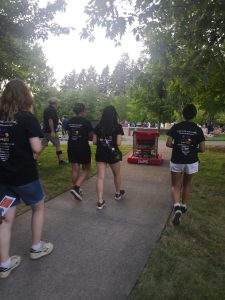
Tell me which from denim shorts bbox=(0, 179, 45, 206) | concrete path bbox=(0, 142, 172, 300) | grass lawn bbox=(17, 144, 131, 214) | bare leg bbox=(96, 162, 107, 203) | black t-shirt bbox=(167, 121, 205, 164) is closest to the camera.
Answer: concrete path bbox=(0, 142, 172, 300)

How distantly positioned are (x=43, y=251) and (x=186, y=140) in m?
2.69

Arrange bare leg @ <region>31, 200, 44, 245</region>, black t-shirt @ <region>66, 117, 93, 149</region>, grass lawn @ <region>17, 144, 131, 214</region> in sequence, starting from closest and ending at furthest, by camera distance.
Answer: bare leg @ <region>31, 200, 44, 245</region>, black t-shirt @ <region>66, 117, 93, 149</region>, grass lawn @ <region>17, 144, 131, 214</region>

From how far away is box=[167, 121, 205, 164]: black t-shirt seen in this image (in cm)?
470

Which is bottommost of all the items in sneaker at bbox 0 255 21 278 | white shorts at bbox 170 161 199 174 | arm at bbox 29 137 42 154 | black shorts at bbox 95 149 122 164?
sneaker at bbox 0 255 21 278

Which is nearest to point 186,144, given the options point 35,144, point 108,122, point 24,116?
point 108,122

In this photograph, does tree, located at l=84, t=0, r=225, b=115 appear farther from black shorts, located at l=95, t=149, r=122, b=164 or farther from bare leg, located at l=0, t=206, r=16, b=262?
bare leg, located at l=0, t=206, r=16, b=262

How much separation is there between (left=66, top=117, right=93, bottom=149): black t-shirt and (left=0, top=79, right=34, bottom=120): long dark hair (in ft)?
8.11

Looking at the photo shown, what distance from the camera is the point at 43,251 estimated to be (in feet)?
11.4

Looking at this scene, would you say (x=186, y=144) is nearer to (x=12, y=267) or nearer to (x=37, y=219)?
(x=37, y=219)

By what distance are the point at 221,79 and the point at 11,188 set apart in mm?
8043

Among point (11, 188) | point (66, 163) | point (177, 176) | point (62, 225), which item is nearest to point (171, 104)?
point (66, 163)

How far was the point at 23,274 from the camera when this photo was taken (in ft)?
10.2

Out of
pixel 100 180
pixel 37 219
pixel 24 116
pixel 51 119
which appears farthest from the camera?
pixel 51 119

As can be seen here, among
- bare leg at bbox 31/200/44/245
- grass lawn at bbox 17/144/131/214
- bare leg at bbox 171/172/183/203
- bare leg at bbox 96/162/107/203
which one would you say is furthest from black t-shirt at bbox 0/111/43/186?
bare leg at bbox 171/172/183/203
